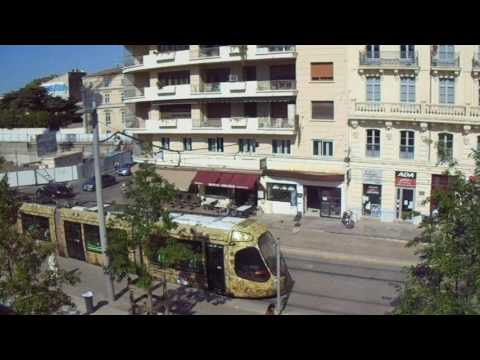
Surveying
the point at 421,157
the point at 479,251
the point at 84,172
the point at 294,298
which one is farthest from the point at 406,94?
the point at 84,172

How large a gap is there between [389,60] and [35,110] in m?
53.0

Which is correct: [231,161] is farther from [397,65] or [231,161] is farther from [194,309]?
[194,309]

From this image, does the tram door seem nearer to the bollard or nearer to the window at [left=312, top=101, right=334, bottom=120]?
the bollard

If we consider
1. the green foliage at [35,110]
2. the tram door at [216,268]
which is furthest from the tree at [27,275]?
the green foliage at [35,110]

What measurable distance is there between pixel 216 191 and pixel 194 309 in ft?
56.5

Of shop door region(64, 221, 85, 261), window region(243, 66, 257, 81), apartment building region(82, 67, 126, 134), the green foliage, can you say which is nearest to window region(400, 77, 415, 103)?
window region(243, 66, 257, 81)

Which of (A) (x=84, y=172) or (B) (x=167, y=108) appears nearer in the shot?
(B) (x=167, y=108)

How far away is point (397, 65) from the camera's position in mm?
28047

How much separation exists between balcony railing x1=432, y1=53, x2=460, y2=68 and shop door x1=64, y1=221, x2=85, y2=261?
19.9 m

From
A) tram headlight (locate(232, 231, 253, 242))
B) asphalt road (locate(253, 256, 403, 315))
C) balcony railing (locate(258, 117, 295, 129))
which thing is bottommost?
asphalt road (locate(253, 256, 403, 315))

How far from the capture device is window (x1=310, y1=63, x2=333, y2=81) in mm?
30031

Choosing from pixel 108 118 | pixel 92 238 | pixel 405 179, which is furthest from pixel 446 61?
pixel 108 118

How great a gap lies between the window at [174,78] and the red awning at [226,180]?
21.6 feet

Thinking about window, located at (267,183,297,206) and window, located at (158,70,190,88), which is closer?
window, located at (267,183,297,206)
